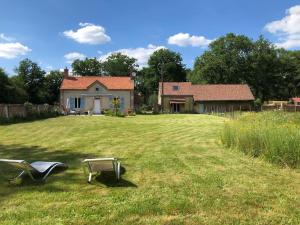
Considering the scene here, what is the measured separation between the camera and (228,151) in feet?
36.7

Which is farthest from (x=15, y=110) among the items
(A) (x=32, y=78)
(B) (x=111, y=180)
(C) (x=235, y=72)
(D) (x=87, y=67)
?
(D) (x=87, y=67)

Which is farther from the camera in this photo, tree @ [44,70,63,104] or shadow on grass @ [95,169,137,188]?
tree @ [44,70,63,104]

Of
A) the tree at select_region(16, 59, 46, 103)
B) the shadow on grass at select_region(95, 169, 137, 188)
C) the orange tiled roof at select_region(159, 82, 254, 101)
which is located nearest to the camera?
the shadow on grass at select_region(95, 169, 137, 188)

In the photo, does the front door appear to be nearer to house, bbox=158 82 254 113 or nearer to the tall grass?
house, bbox=158 82 254 113

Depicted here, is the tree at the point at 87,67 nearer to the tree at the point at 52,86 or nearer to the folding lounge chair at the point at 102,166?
the tree at the point at 52,86

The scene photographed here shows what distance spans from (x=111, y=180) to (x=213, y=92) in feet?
159

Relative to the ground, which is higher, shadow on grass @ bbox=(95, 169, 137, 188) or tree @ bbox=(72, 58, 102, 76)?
tree @ bbox=(72, 58, 102, 76)

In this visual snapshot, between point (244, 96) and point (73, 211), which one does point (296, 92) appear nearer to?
point (244, 96)

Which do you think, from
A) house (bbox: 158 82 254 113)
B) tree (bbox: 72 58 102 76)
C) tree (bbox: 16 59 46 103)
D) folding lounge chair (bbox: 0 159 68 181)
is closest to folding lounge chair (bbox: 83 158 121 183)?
folding lounge chair (bbox: 0 159 68 181)

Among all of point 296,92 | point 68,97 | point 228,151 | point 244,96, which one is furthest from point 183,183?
point 296,92

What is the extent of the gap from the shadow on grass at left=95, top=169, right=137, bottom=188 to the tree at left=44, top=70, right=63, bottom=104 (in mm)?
56214

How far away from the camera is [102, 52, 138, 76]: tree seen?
281 ft

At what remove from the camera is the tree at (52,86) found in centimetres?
6309

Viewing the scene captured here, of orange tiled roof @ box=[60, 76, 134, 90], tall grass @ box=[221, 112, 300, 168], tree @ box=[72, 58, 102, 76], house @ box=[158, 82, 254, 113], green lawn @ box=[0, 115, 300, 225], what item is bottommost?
green lawn @ box=[0, 115, 300, 225]
